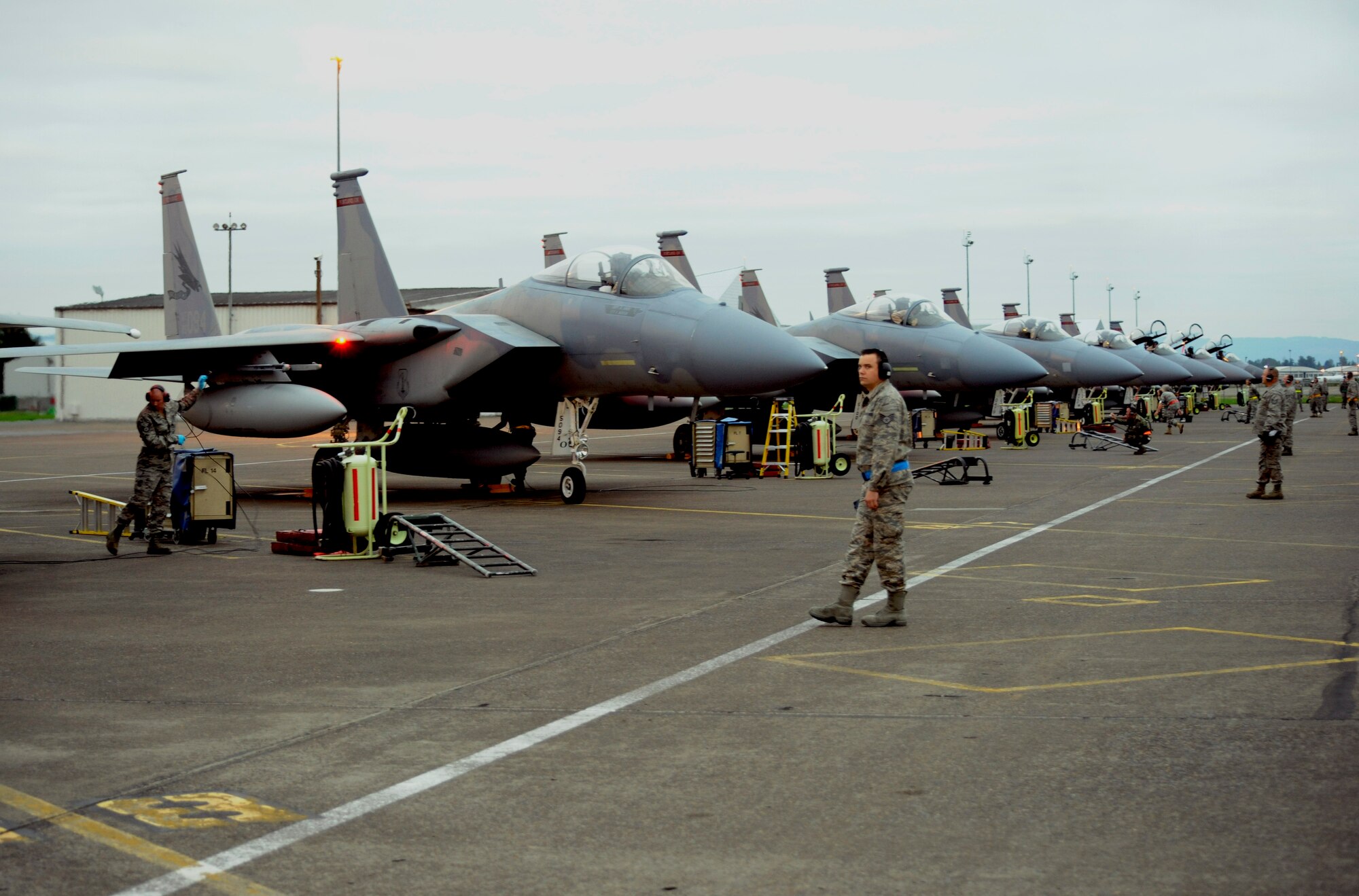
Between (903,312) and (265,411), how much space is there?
57.2ft

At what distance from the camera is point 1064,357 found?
40.5 meters

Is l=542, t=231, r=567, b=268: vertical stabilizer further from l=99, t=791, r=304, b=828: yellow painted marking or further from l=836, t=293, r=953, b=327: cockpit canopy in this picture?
l=99, t=791, r=304, b=828: yellow painted marking

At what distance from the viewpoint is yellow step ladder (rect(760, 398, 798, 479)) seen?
24.1 metres

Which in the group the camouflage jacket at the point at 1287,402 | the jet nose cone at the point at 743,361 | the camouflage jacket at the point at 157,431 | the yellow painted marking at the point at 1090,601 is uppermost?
the jet nose cone at the point at 743,361

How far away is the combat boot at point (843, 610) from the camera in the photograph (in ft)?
28.1

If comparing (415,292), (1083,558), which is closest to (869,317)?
(1083,558)

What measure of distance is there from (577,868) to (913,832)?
116 cm

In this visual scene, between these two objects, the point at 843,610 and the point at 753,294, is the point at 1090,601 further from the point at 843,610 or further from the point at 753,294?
the point at 753,294

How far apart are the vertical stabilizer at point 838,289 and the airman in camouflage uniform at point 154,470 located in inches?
963

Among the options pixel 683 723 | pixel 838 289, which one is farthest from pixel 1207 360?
pixel 683 723

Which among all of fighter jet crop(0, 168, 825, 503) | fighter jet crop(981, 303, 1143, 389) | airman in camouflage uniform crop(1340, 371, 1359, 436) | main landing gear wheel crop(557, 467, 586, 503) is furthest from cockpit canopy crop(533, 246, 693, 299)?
airman in camouflage uniform crop(1340, 371, 1359, 436)

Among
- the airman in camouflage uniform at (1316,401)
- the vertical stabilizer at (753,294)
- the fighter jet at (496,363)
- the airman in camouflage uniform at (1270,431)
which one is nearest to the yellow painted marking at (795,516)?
the fighter jet at (496,363)

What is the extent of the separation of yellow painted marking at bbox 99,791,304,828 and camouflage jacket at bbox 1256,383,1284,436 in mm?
15896

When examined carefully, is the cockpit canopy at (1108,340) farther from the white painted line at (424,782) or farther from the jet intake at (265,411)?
the white painted line at (424,782)
